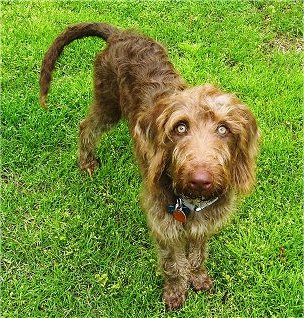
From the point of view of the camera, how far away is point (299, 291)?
4.16 m

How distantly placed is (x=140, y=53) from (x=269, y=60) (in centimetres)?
238

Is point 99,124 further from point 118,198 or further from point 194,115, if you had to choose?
point 194,115

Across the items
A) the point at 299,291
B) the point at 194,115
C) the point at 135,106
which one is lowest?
the point at 299,291

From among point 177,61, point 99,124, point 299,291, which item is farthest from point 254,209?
point 177,61

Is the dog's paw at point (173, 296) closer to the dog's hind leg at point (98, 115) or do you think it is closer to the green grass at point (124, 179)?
the green grass at point (124, 179)

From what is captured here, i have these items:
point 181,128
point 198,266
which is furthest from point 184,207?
point 198,266

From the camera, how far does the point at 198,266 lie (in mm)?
4219

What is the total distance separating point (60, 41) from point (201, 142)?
2048 millimetres

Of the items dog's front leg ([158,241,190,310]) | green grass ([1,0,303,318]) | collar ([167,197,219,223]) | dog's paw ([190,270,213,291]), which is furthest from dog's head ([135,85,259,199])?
green grass ([1,0,303,318])

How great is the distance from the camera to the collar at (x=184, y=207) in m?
3.57

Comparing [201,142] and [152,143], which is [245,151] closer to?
[201,142]

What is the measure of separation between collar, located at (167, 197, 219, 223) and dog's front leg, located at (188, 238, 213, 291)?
2.00ft

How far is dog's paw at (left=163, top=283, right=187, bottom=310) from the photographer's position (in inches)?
163

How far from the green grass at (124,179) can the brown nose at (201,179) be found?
5.12 ft
